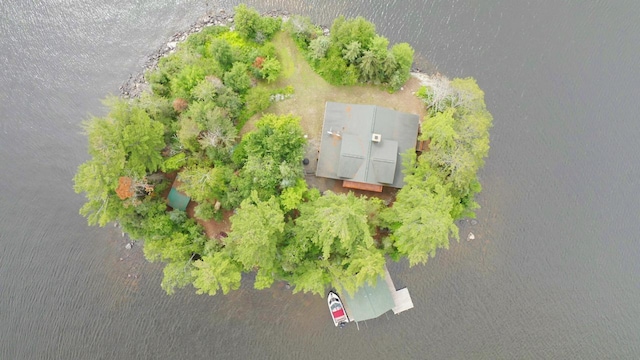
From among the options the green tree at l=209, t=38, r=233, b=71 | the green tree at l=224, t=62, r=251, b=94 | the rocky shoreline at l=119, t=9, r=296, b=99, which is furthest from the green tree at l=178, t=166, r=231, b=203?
the rocky shoreline at l=119, t=9, r=296, b=99

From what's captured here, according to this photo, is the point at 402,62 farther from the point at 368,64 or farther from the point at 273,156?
the point at 273,156

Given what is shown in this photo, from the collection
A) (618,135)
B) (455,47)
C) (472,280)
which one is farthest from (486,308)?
(455,47)

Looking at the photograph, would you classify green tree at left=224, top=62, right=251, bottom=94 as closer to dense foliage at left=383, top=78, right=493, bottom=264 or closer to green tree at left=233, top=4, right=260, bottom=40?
green tree at left=233, top=4, right=260, bottom=40

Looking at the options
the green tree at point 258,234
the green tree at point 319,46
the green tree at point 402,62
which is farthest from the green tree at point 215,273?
the green tree at point 402,62

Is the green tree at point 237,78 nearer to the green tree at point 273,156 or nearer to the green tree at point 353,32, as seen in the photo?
the green tree at point 273,156

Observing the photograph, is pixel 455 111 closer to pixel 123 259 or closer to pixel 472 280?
pixel 472 280

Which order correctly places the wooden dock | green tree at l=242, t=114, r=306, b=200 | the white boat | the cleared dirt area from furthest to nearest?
1. the cleared dirt area
2. the wooden dock
3. the white boat
4. green tree at l=242, t=114, r=306, b=200

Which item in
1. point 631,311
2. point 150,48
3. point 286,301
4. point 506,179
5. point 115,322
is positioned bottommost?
point 115,322
